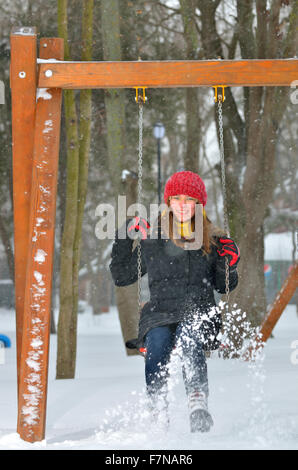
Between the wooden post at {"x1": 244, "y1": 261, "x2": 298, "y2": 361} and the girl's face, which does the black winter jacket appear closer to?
the girl's face

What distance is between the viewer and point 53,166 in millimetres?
3727

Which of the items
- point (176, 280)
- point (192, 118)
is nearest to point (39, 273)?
point (176, 280)

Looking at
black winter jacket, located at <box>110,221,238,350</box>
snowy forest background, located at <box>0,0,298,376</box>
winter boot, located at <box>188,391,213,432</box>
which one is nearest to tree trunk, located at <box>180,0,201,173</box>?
snowy forest background, located at <box>0,0,298,376</box>

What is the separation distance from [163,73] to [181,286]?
4.30 ft

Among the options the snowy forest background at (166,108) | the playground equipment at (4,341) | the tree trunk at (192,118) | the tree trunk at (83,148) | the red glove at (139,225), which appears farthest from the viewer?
the playground equipment at (4,341)

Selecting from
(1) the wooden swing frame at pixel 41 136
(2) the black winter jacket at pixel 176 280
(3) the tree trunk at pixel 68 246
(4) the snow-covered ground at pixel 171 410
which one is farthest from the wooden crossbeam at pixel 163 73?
(3) the tree trunk at pixel 68 246

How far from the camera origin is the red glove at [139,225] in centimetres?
377

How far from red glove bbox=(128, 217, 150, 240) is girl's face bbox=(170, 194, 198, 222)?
0.70 ft

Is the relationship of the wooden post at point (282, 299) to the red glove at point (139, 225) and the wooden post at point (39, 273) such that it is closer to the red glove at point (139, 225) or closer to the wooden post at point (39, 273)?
the red glove at point (139, 225)

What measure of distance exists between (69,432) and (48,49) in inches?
93.5

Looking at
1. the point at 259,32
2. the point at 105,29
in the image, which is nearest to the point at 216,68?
the point at 105,29

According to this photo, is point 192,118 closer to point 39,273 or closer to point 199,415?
point 39,273
